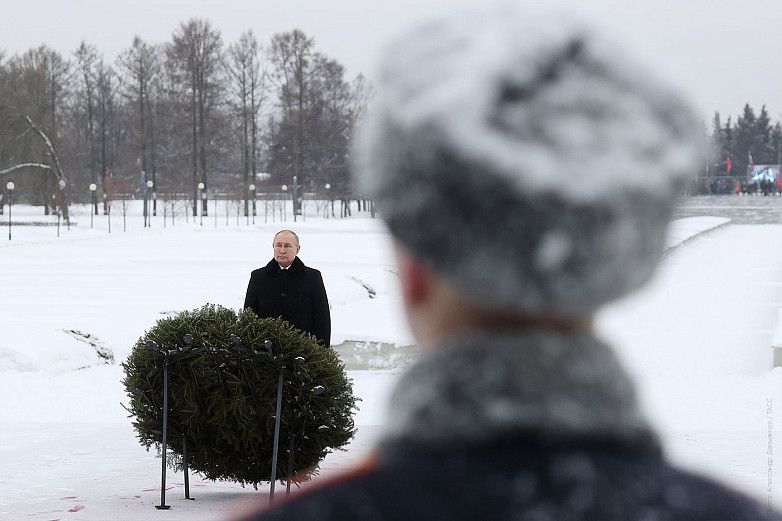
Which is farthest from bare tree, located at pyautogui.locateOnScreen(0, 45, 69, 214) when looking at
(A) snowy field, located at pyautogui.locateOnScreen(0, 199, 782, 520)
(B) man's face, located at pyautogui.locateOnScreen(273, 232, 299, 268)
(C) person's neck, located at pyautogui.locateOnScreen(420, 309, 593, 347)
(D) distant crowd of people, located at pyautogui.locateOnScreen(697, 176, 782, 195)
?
(D) distant crowd of people, located at pyautogui.locateOnScreen(697, 176, 782, 195)

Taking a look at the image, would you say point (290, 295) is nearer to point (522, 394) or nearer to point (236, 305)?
point (522, 394)

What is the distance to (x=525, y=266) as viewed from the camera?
1.18 m

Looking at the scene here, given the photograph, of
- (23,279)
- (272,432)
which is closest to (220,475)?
(272,432)

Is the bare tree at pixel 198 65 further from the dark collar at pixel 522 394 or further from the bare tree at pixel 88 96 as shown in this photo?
the dark collar at pixel 522 394

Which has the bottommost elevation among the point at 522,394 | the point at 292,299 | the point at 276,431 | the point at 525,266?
the point at 276,431

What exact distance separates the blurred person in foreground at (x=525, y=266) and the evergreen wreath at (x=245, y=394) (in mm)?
6410

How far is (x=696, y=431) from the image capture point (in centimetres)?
1078

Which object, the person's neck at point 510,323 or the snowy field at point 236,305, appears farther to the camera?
the snowy field at point 236,305

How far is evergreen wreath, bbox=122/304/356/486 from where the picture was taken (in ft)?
25.3

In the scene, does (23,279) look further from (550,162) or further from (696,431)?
(550,162)

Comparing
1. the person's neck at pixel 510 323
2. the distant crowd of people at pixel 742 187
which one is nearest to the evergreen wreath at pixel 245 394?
the person's neck at pixel 510 323

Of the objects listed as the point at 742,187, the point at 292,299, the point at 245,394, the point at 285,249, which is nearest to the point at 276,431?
the point at 245,394

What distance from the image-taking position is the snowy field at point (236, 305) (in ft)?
28.2

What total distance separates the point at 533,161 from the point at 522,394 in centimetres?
19
